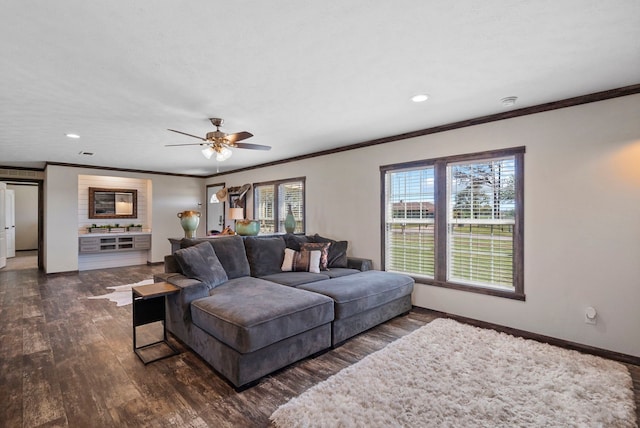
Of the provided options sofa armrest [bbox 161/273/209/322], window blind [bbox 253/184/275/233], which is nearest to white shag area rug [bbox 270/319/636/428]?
sofa armrest [bbox 161/273/209/322]

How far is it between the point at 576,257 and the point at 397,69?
104 inches

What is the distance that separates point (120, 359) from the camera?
9.55 feet

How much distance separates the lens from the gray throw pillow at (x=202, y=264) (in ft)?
10.6

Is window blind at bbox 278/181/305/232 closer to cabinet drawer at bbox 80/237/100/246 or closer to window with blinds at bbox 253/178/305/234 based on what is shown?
window with blinds at bbox 253/178/305/234

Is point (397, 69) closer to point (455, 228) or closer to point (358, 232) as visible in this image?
point (455, 228)

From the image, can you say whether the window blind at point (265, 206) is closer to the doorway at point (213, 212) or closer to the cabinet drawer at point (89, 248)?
the doorway at point (213, 212)

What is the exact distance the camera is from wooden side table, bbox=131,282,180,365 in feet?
9.55

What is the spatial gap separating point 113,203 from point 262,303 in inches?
288

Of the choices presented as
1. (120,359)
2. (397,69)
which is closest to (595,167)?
(397,69)

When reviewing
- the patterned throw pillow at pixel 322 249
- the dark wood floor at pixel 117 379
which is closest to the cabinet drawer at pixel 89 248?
the dark wood floor at pixel 117 379

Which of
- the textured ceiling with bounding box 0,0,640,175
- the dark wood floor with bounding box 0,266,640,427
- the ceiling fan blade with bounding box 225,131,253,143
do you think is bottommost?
the dark wood floor with bounding box 0,266,640,427

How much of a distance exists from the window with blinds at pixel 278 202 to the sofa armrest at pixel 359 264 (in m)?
1.67

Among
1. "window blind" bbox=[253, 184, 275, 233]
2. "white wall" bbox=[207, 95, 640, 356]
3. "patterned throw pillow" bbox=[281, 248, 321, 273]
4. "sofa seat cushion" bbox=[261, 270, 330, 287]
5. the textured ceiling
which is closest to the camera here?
the textured ceiling

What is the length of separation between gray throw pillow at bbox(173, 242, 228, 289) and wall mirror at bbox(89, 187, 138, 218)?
596cm
